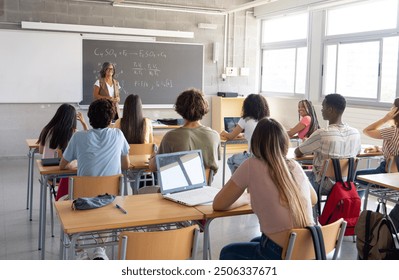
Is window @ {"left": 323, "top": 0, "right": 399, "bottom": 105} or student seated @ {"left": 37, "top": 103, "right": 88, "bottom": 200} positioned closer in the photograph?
student seated @ {"left": 37, "top": 103, "right": 88, "bottom": 200}

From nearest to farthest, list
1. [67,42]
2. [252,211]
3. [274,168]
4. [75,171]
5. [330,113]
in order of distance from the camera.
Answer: [274,168] → [252,211] → [75,171] → [330,113] → [67,42]

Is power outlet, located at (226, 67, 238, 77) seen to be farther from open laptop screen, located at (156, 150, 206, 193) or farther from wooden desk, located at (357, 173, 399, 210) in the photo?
open laptop screen, located at (156, 150, 206, 193)

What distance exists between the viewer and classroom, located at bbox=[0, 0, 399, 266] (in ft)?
22.1

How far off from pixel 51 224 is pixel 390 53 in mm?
4888

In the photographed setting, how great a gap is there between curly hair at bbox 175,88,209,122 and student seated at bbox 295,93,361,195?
3.68 feet

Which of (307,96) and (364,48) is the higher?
(364,48)

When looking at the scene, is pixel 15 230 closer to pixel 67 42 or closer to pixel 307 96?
pixel 67 42

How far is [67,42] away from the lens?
768 cm

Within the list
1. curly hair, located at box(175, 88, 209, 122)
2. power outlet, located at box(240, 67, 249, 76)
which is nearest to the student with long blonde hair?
curly hair, located at box(175, 88, 209, 122)

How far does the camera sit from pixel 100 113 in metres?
3.34

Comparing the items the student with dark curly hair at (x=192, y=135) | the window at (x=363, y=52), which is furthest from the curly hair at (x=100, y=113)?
the window at (x=363, y=52)

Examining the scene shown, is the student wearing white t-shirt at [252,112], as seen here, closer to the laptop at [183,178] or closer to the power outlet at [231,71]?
the laptop at [183,178]

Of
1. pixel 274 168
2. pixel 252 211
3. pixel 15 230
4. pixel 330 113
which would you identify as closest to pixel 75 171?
pixel 15 230
